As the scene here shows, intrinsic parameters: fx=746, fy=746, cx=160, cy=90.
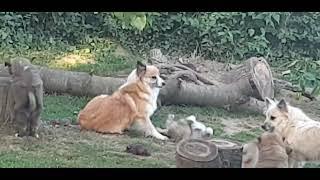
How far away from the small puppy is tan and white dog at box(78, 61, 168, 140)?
0.08 meters

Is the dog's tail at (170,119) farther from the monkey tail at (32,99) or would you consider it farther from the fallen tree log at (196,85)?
the monkey tail at (32,99)

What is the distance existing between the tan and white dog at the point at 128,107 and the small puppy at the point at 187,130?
81mm

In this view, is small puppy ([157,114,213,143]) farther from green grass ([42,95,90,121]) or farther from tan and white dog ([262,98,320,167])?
green grass ([42,95,90,121])

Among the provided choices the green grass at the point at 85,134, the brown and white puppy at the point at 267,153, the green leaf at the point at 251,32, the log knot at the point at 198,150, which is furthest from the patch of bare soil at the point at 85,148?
the green leaf at the point at 251,32

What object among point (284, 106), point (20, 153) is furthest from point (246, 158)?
point (20, 153)

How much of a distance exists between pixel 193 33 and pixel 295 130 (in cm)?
181

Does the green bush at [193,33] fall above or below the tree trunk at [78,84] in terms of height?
above

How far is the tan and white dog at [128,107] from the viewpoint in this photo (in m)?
3.80

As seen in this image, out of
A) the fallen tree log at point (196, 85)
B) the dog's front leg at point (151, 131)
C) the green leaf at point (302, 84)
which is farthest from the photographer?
the fallen tree log at point (196, 85)

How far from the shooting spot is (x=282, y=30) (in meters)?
5.02
